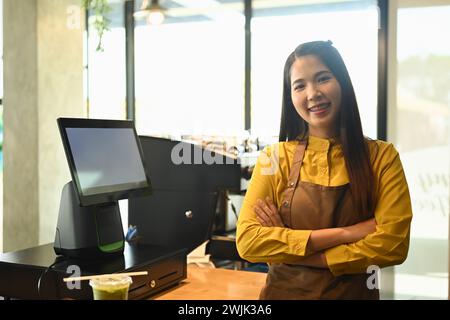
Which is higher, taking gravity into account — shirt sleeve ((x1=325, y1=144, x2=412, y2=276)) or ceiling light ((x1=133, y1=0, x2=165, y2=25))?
ceiling light ((x1=133, y1=0, x2=165, y2=25))

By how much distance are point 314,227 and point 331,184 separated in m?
0.14

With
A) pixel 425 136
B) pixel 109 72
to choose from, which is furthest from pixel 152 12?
pixel 425 136

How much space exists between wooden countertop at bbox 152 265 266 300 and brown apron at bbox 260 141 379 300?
24 centimetres

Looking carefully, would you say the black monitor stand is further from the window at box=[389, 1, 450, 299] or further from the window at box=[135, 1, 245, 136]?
the window at box=[135, 1, 245, 136]

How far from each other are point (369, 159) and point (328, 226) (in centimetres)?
25

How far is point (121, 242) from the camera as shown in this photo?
1.83 metres

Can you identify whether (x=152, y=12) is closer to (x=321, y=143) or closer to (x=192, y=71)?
(x=192, y=71)

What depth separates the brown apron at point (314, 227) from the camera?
1.52 m

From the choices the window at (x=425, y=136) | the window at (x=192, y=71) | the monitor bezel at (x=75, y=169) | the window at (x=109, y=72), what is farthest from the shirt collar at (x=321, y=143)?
the window at (x=109, y=72)

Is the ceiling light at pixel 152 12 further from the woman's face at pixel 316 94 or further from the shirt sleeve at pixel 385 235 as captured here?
the shirt sleeve at pixel 385 235

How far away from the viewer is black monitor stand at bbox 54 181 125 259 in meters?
1.72

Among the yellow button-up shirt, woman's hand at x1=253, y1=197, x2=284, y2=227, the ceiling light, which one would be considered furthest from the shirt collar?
the ceiling light
